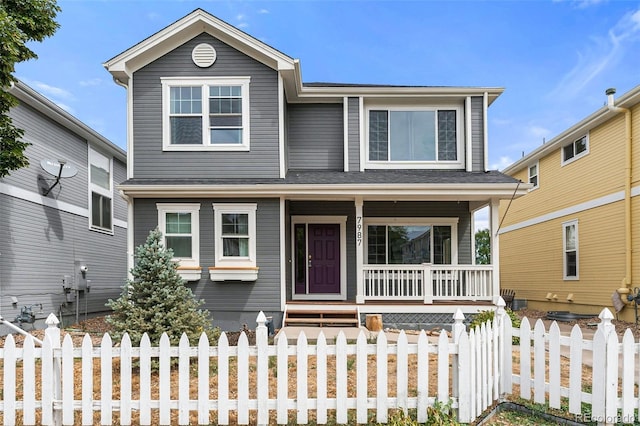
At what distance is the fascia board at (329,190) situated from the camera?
9703mm

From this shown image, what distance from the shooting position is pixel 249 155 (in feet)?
34.1

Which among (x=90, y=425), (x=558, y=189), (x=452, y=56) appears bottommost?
(x=90, y=425)

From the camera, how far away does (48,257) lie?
11.7 m

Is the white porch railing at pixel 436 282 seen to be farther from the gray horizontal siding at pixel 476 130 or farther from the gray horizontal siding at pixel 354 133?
the gray horizontal siding at pixel 476 130

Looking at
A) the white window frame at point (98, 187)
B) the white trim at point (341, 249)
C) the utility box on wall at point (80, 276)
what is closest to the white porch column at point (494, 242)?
the white trim at point (341, 249)

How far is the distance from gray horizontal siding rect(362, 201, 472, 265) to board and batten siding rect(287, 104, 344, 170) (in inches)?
70.9

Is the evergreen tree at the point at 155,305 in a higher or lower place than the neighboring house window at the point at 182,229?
lower

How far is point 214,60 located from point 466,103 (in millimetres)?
6787

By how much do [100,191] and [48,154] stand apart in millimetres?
2962

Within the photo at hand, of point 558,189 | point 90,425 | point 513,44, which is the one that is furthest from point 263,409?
point 558,189

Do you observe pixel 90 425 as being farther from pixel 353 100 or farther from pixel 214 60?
pixel 353 100

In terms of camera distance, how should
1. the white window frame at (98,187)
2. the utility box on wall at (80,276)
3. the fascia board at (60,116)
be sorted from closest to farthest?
the fascia board at (60,116) < the utility box on wall at (80,276) < the white window frame at (98,187)

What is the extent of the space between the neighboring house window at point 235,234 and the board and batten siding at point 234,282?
121mm

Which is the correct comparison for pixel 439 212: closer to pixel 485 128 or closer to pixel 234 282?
pixel 485 128
